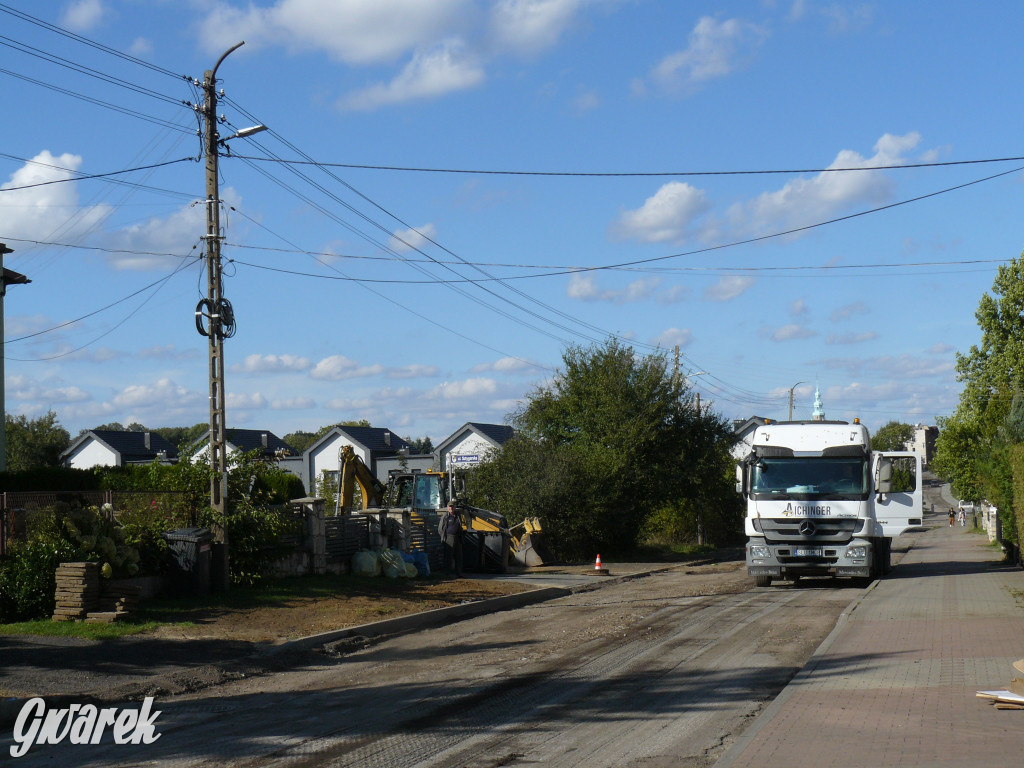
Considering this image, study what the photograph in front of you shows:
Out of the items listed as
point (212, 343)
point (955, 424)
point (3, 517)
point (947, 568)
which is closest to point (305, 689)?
point (3, 517)

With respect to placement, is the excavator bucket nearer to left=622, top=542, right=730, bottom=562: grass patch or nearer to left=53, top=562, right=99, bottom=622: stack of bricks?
left=622, top=542, right=730, bottom=562: grass patch

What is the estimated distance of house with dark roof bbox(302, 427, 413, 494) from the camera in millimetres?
76000

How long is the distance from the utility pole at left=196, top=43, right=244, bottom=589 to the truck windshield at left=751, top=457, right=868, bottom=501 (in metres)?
10.7

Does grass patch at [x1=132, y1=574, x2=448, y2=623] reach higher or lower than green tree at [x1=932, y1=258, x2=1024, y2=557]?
lower

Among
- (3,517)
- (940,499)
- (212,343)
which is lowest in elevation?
(940,499)

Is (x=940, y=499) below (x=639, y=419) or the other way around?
below

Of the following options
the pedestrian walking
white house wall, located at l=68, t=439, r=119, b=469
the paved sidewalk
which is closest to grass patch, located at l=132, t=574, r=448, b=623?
the pedestrian walking

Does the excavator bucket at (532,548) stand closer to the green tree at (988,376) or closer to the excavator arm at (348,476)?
the excavator arm at (348,476)

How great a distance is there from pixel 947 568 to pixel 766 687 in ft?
63.3

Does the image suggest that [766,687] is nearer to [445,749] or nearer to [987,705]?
[987,705]

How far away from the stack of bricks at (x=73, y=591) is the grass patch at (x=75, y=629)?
0.26 metres

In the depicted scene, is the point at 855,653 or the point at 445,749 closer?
the point at 445,749

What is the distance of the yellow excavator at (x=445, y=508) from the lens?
24.0 metres

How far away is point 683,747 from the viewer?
7.17 meters
